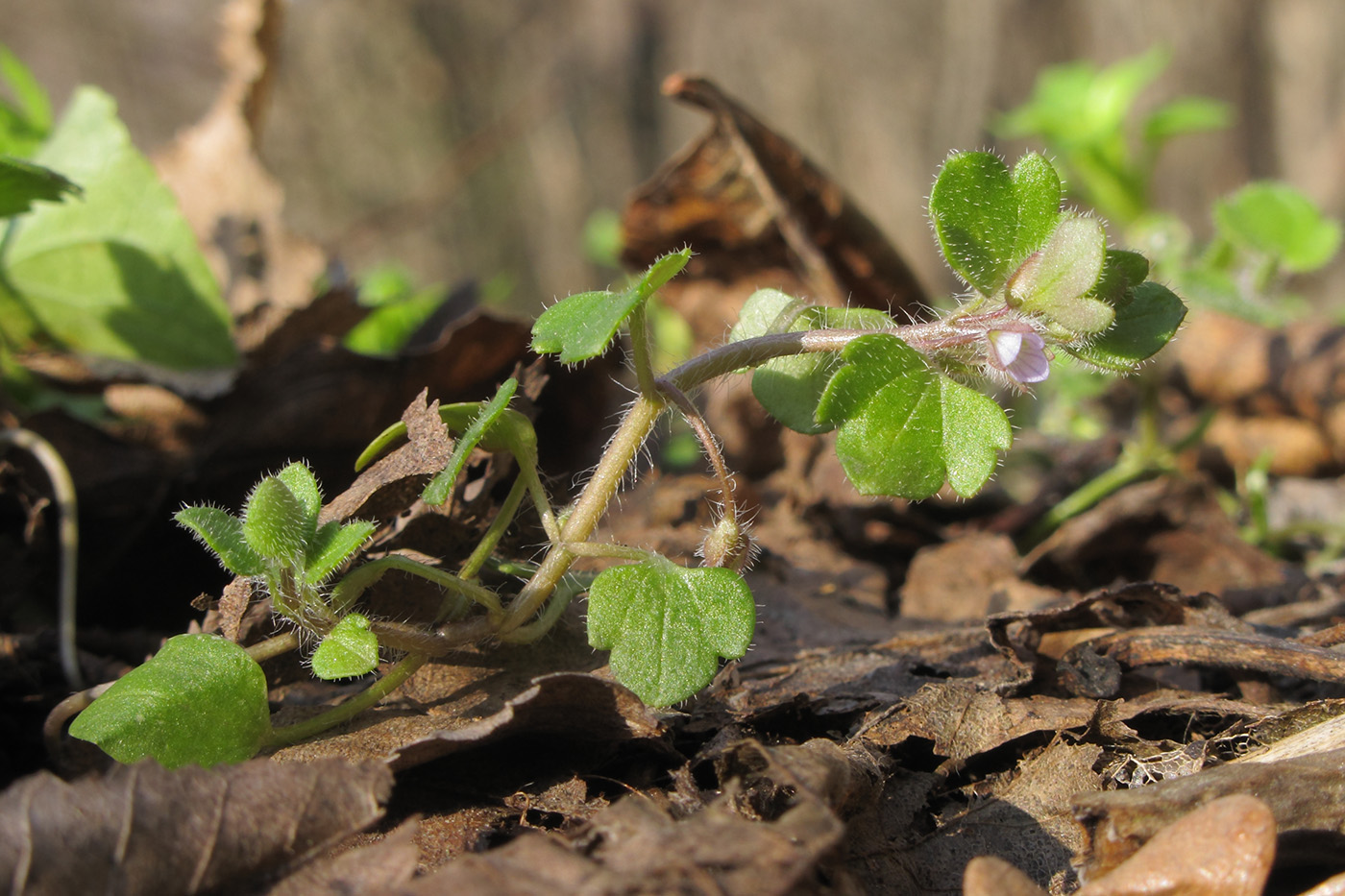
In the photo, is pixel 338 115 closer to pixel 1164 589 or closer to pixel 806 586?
pixel 806 586

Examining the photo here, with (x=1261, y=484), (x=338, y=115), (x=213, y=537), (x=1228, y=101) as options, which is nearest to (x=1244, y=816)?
(x=213, y=537)

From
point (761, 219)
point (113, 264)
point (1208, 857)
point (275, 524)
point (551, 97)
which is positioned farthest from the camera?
point (551, 97)

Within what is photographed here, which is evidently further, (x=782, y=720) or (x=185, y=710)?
(x=782, y=720)

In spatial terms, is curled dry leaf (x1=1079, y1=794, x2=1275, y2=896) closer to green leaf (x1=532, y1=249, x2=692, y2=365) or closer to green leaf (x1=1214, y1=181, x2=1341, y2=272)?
green leaf (x1=532, y1=249, x2=692, y2=365)

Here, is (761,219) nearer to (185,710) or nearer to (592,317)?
(592,317)

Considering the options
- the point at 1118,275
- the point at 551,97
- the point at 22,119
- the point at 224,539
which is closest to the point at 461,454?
the point at 224,539

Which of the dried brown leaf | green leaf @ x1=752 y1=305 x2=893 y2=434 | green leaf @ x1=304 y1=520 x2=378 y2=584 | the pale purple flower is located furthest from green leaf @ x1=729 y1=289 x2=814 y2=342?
the dried brown leaf
